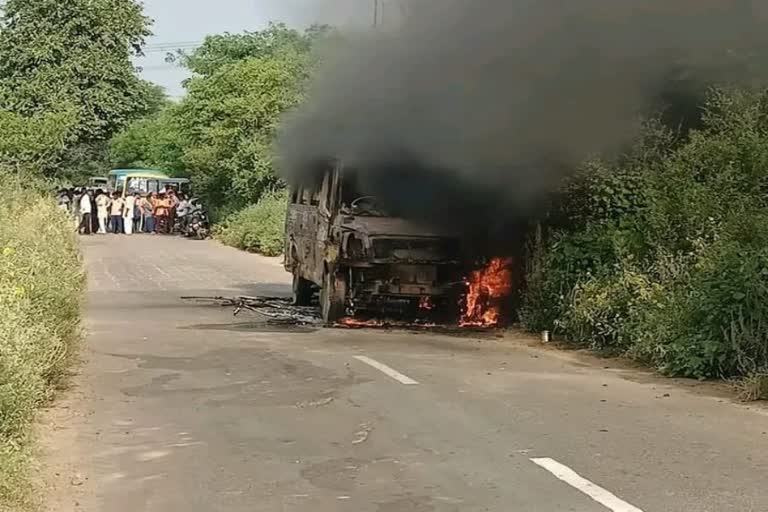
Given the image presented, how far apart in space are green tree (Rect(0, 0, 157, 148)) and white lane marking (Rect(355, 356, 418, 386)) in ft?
120

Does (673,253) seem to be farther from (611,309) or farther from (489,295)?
(489,295)

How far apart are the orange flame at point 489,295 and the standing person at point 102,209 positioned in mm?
30496

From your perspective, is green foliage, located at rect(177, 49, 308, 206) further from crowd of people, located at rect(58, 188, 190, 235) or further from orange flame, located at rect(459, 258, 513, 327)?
orange flame, located at rect(459, 258, 513, 327)

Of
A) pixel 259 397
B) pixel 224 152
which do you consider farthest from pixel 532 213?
pixel 224 152

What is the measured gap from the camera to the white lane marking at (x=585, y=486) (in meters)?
6.23

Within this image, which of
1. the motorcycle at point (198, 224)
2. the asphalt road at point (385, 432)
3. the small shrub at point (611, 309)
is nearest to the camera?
the asphalt road at point (385, 432)

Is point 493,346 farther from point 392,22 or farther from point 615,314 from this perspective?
point 392,22

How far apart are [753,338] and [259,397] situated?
4286mm

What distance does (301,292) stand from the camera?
18.2 m

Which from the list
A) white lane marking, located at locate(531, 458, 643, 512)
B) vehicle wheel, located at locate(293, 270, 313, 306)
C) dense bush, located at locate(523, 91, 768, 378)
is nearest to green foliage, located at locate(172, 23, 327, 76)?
vehicle wheel, located at locate(293, 270, 313, 306)

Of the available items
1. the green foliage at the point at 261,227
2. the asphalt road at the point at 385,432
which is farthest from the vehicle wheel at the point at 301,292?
the green foliage at the point at 261,227

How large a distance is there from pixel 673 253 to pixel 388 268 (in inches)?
138

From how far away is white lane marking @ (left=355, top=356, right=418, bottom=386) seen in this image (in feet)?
34.3

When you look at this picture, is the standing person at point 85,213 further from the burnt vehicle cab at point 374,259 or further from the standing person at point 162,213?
the burnt vehicle cab at point 374,259
